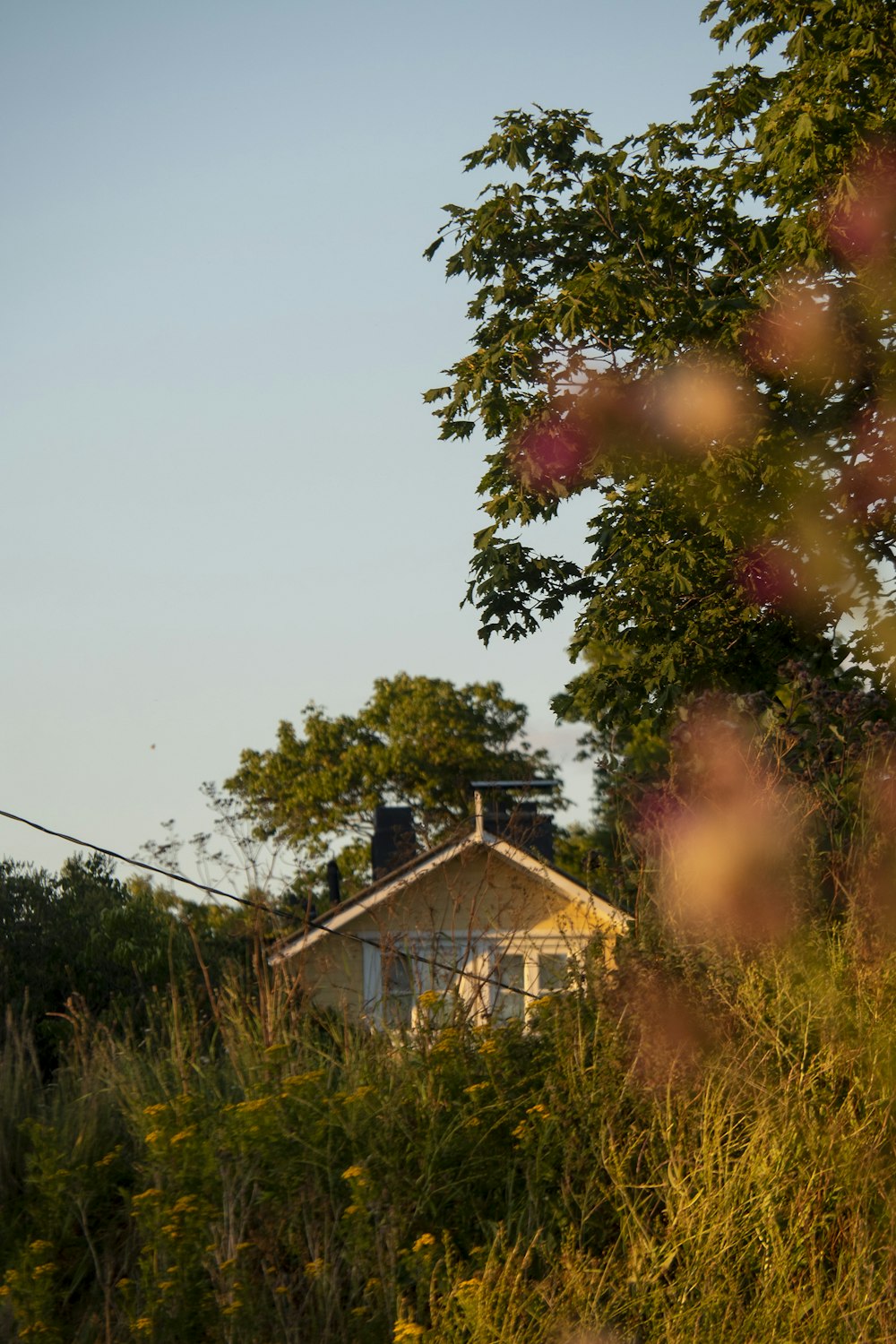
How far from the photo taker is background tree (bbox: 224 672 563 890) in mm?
45656

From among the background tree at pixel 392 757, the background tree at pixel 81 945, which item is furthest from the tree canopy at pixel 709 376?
the background tree at pixel 392 757

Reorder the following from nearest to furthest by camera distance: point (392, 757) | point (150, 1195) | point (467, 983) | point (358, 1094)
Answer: point (150, 1195)
point (358, 1094)
point (467, 983)
point (392, 757)

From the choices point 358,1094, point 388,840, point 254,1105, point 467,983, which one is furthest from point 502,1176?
point 388,840

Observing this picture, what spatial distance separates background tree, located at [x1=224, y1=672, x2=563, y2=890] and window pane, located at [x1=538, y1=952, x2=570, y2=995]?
3606 centimetres

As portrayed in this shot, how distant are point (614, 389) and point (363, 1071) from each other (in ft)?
41.9

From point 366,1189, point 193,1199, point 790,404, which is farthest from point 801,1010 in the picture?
point 790,404

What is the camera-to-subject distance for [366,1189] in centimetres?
545

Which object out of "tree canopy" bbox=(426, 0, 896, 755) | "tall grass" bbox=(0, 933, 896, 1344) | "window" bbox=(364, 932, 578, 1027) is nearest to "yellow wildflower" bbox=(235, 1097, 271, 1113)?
"tall grass" bbox=(0, 933, 896, 1344)

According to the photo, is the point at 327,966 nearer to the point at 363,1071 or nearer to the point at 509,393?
the point at 363,1071

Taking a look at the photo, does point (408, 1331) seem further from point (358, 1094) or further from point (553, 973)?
point (553, 973)

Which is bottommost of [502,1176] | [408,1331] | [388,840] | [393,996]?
[408,1331]

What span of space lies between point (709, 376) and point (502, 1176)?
12.2 m

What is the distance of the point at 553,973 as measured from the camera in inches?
294

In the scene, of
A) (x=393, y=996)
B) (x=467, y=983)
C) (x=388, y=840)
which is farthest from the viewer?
(x=388, y=840)
